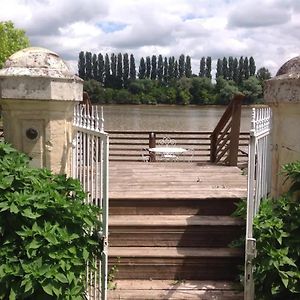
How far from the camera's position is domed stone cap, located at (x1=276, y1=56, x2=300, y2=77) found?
346 centimetres

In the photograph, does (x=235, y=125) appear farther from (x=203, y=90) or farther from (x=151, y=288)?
(x=203, y=90)

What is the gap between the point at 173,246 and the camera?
4.33m

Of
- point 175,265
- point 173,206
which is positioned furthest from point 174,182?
point 175,265

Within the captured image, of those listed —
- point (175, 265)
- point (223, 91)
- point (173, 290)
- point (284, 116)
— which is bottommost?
point (173, 290)

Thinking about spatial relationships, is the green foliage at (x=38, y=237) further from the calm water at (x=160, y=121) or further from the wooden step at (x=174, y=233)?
the calm water at (x=160, y=121)

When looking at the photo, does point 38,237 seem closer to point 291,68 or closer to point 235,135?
point 291,68

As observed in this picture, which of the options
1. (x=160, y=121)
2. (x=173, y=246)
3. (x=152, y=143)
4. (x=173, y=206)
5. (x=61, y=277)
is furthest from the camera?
(x=160, y=121)

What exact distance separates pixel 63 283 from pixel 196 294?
1.39 metres

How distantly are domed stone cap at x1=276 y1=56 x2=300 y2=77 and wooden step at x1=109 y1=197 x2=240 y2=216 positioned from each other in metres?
1.56

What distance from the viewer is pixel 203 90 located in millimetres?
56594

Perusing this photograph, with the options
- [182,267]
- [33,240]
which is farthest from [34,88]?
[182,267]

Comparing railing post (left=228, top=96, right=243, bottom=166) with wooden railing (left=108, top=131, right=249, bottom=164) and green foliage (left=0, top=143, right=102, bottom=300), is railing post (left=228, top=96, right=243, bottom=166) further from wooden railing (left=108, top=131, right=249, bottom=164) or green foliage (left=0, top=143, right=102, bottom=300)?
green foliage (left=0, top=143, right=102, bottom=300)

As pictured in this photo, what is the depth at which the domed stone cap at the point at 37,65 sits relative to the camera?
3.30m

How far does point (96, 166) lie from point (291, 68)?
1767mm
